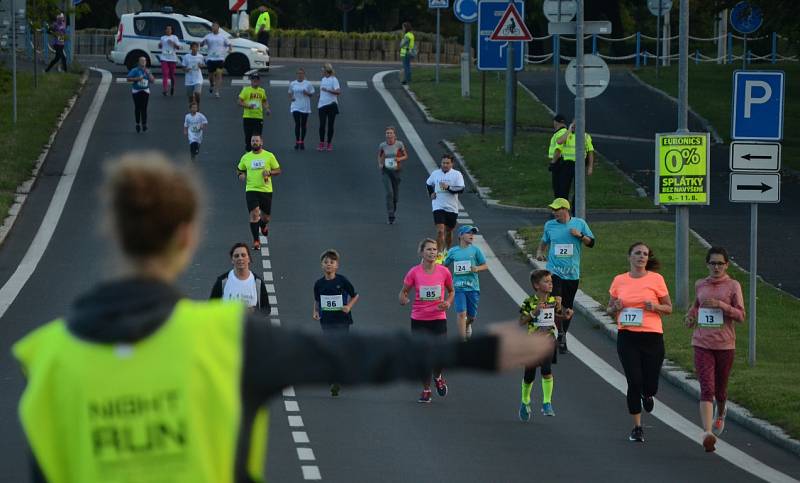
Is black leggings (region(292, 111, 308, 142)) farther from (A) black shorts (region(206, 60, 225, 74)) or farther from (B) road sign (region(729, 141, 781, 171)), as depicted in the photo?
(B) road sign (region(729, 141, 781, 171))

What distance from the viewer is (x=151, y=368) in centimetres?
312

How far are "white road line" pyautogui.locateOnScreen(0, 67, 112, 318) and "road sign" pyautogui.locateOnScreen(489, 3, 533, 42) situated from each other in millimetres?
8654

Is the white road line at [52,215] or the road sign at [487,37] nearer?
the white road line at [52,215]

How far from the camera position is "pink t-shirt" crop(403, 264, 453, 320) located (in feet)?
56.7

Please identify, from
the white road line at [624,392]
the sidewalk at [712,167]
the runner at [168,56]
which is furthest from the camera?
the runner at [168,56]

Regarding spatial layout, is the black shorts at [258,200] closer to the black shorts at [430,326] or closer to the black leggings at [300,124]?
the black shorts at [430,326]

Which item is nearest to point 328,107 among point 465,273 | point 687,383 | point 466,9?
point 466,9

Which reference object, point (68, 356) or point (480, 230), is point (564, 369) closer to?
point (480, 230)

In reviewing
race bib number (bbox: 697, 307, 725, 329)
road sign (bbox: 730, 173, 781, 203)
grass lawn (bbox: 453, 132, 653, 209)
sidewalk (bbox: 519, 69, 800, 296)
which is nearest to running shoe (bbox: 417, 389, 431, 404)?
race bib number (bbox: 697, 307, 725, 329)

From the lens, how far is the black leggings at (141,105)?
1460 inches

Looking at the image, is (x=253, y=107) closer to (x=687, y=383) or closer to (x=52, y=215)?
(x=52, y=215)

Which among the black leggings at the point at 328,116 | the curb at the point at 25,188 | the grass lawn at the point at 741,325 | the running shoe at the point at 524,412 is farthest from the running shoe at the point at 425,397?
the black leggings at the point at 328,116

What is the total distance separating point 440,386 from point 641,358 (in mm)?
2638

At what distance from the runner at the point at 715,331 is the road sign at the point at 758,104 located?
13.3 ft
